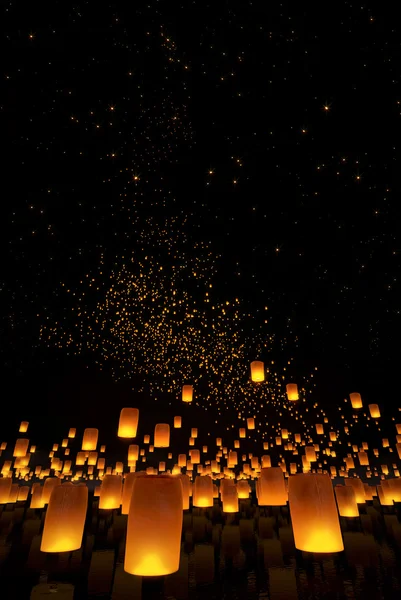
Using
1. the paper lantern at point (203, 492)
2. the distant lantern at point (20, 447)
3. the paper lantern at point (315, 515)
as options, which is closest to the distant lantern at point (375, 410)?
the paper lantern at point (203, 492)

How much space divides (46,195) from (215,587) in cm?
453

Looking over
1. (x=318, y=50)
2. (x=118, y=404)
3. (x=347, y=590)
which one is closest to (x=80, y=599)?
(x=347, y=590)

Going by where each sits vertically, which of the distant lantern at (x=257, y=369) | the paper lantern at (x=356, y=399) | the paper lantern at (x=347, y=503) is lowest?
the paper lantern at (x=347, y=503)

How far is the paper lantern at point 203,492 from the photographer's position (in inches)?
245

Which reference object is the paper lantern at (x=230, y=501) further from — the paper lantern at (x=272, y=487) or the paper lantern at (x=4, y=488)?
the paper lantern at (x=4, y=488)

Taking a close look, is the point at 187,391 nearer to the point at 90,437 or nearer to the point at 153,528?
the point at 90,437

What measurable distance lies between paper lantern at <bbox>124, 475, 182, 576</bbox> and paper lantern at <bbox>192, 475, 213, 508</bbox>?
172 inches

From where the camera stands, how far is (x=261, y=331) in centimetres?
676

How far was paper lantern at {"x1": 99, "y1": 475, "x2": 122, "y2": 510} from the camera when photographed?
220 inches

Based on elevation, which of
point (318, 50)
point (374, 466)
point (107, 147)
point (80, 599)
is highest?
point (318, 50)

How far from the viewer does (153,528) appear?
212cm

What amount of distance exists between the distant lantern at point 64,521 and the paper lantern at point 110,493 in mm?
2447

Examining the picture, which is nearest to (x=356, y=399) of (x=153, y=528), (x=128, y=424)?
(x=128, y=424)

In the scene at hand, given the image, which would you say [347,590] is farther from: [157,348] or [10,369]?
[10,369]
